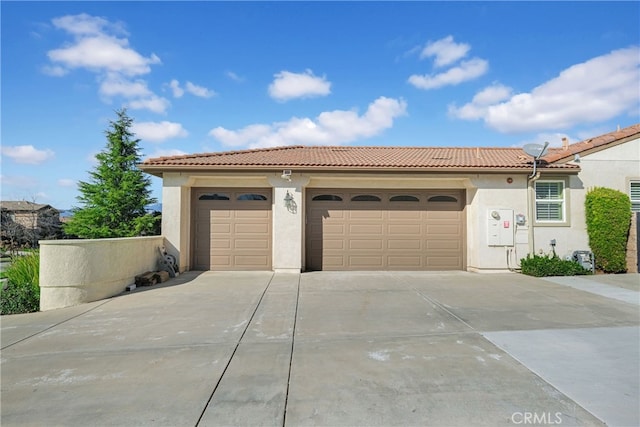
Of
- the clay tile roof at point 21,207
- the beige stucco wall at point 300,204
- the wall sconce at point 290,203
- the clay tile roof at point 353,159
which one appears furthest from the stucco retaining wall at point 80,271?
the clay tile roof at point 21,207

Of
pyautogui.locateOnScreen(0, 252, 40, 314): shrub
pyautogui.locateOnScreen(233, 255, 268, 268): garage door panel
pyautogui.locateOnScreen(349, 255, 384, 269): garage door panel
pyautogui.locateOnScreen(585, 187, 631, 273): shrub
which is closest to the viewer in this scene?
pyautogui.locateOnScreen(0, 252, 40, 314): shrub

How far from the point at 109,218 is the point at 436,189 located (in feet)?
49.6

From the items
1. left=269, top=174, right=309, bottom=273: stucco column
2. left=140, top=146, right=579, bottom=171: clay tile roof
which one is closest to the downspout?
left=140, top=146, right=579, bottom=171: clay tile roof

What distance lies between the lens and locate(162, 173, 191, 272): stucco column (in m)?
10.3

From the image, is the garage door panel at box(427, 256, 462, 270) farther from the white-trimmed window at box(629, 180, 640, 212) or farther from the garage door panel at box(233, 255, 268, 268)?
the white-trimmed window at box(629, 180, 640, 212)

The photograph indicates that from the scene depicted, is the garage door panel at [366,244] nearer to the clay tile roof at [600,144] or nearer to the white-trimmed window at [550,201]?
the white-trimmed window at [550,201]

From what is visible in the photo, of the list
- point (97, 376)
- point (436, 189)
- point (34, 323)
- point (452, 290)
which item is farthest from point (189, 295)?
point (436, 189)

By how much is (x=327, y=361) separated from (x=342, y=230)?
7094 mm

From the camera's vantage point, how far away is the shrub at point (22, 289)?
679 cm

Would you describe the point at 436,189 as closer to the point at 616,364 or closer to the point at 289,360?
the point at 616,364

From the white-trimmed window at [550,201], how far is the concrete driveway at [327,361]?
12.5 ft

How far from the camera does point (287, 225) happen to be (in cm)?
1045

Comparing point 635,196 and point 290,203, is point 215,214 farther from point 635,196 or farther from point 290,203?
point 635,196

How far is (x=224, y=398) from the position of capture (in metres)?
3.30
